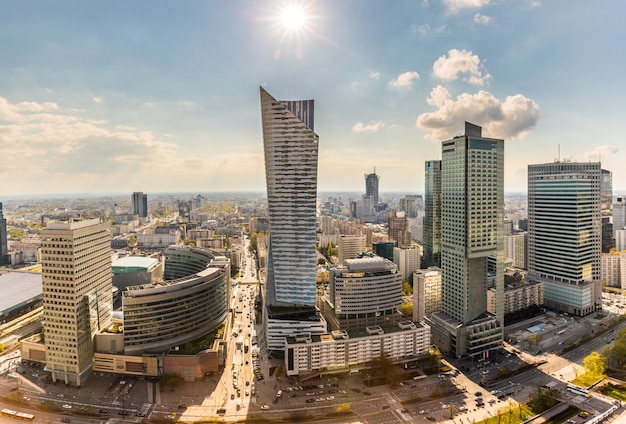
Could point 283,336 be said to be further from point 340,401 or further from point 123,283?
point 123,283

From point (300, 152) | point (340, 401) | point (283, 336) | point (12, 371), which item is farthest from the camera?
point (300, 152)

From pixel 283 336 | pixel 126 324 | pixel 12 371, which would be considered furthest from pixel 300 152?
pixel 12 371

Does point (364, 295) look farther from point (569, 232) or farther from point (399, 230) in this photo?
point (399, 230)

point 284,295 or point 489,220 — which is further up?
point 489,220

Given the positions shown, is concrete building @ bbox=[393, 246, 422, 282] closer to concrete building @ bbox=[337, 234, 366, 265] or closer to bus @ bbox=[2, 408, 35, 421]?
concrete building @ bbox=[337, 234, 366, 265]

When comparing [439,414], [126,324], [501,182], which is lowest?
[439,414]

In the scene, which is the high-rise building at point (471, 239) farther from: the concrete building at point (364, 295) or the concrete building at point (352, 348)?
the concrete building at point (364, 295)

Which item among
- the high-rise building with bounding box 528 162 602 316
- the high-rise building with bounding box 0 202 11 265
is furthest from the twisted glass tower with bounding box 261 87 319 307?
the high-rise building with bounding box 0 202 11 265

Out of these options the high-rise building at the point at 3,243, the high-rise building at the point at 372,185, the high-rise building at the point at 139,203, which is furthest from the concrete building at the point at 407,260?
the high-rise building at the point at 139,203
